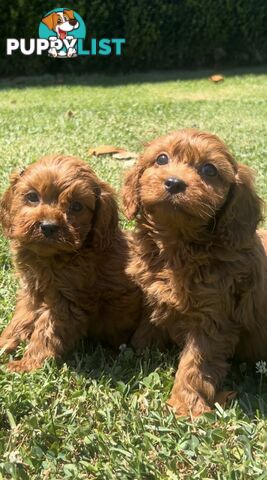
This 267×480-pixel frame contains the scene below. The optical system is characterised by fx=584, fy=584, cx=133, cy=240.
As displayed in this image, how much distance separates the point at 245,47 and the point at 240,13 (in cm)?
113

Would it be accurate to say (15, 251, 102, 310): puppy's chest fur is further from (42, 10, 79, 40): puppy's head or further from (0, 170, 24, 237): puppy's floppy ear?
(42, 10, 79, 40): puppy's head

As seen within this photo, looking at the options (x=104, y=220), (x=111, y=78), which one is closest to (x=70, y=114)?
(x=111, y=78)

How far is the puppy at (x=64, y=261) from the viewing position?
2.93 m

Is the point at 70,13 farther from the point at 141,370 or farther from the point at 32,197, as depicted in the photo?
the point at 141,370

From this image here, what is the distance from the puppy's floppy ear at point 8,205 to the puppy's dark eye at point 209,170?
1.02 meters

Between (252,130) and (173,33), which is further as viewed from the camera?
(173,33)

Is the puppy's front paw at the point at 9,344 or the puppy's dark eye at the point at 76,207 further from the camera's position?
the puppy's front paw at the point at 9,344

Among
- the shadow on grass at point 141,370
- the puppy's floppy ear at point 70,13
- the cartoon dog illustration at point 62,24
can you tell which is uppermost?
the puppy's floppy ear at point 70,13

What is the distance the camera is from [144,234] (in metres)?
3.07

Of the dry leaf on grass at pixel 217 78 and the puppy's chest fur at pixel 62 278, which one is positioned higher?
the puppy's chest fur at pixel 62 278

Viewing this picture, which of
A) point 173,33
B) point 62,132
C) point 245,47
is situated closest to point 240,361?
point 62,132

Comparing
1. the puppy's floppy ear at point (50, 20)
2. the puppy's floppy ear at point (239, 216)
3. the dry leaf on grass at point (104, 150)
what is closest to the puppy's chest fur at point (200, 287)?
the puppy's floppy ear at point (239, 216)

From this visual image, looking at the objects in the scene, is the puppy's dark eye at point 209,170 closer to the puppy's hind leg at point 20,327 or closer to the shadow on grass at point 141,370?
the shadow on grass at point 141,370

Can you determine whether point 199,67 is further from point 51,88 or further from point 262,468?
point 262,468
